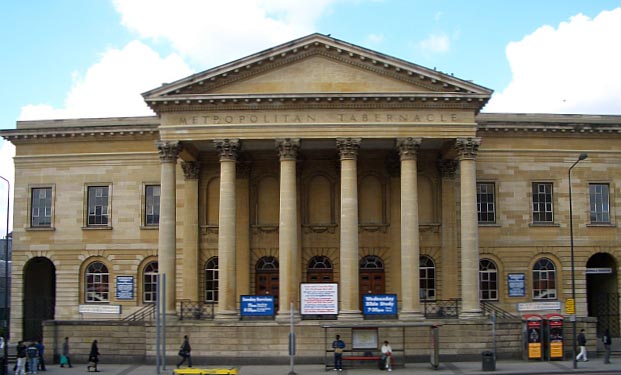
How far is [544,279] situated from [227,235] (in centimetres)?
1988

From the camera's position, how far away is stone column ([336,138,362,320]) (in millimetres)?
38906

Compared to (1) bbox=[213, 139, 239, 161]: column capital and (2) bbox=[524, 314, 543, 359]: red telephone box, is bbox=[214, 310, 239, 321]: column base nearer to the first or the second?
(1) bbox=[213, 139, 239, 161]: column capital

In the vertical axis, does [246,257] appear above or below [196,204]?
below

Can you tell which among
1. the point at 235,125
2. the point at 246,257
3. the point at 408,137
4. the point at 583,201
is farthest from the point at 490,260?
the point at 235,125

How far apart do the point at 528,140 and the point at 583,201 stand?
16.4 feet

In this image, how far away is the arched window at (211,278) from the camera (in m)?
45.1

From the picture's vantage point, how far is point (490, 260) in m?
46.5

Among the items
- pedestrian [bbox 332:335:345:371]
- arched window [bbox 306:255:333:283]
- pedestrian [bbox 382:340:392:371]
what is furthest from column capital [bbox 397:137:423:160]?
pedestrian [bbox 332:335:345:371]

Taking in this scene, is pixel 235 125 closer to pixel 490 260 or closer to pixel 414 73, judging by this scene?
pixel 414 73

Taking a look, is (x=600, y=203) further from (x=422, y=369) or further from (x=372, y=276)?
(x=422, y=369)

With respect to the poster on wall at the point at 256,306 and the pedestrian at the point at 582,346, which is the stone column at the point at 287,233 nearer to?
the poster on wall at the point at 256,306

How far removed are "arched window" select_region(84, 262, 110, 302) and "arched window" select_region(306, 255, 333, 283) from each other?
12.4 m

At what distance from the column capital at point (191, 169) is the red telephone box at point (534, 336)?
19804 mm

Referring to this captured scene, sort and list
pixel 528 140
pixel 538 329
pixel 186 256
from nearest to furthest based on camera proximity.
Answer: pixel 538 329 < pixel 186 256 < pixel 528 140
